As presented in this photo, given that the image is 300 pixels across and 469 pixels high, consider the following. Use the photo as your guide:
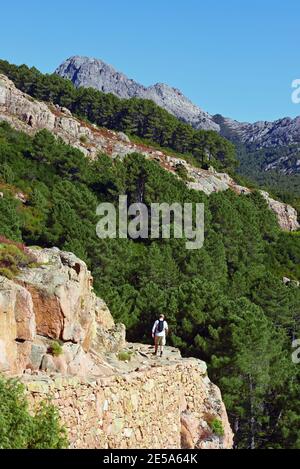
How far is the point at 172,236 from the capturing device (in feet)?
159

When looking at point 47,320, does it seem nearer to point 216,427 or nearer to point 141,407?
point 141,407

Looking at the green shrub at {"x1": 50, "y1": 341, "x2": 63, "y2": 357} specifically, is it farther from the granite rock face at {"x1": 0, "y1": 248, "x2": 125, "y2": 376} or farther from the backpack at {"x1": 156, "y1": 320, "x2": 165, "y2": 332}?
the backpack at {"x1": 156, "y1": 320, "x2": 165, "y2": 332}

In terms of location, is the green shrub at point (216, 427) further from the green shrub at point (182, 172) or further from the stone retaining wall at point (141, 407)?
Answer: the green shrub at point (182, 172)

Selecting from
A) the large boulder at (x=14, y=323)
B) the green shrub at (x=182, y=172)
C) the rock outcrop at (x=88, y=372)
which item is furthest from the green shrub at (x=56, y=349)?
the green shrub at (x=182, y=172)

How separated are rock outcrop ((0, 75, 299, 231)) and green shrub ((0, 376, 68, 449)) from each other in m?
66.9

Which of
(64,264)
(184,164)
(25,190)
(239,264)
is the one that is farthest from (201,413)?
(184,164)

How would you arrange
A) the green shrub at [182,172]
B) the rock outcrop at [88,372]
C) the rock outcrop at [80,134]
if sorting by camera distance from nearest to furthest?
the rock outcrop at [88,372] < the rock outcrop at [80,134] < the green shrub at [182,172]

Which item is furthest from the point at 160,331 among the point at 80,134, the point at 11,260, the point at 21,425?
the point at 80,134

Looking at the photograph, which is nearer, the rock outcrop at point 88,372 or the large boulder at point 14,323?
the large boulder at point 14,323

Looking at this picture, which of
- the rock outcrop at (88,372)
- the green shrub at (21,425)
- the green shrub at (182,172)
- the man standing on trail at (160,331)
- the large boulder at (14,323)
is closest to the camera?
the green shrub at (21,425)

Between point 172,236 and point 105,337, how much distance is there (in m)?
28.9

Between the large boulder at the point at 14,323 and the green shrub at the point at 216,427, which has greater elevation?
the large boulder at the point at 14,323

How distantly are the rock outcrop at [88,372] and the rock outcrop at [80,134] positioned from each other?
57989 mm

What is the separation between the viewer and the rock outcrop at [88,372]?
13.8 m
